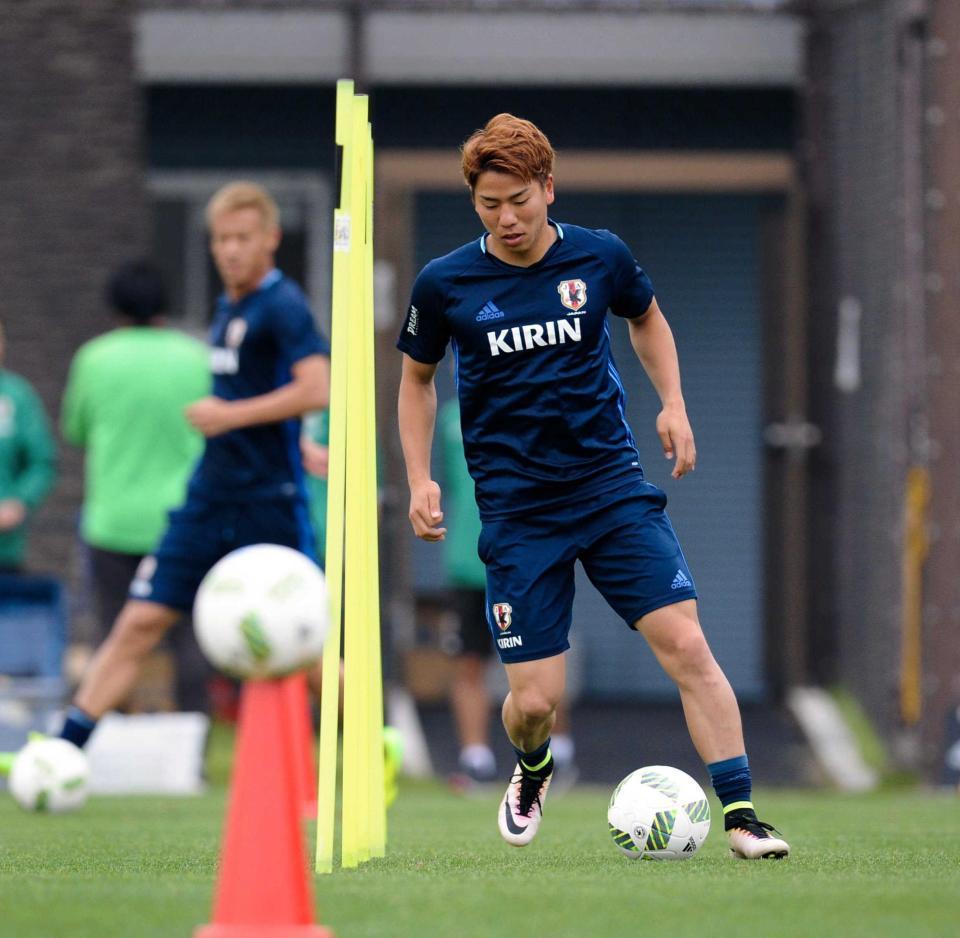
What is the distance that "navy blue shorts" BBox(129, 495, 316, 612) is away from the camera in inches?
291

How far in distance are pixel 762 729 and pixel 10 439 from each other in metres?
5.27

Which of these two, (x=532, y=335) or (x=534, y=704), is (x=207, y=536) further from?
(x=532, y=335)

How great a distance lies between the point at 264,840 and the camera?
3.69 metres

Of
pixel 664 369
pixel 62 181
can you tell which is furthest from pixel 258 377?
pixel 62 181

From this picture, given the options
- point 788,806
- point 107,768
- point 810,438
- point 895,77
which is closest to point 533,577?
point 788,806

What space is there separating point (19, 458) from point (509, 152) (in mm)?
5676

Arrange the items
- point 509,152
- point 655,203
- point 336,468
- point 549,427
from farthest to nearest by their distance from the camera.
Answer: point 655,203, point 549,427, point 509,152, point 336,468

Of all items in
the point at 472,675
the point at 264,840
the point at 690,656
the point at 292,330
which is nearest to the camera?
the point at 264,840

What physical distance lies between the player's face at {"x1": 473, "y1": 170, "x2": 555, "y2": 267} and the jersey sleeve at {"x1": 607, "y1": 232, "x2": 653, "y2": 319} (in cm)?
25

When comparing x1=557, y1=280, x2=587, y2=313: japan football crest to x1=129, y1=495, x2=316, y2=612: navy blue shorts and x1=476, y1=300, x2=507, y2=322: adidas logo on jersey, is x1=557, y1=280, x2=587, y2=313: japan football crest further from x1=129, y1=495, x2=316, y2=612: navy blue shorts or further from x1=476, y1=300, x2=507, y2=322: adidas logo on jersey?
x1=129, y1=495, x2=316, y2=612: navy blue shorts

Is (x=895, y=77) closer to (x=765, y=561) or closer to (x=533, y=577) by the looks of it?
(x=765, y=561)

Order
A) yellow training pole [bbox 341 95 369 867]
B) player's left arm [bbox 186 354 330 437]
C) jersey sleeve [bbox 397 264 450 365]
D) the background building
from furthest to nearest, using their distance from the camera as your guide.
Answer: the background building
player's left arm [bbox 186 354 330 437]
jersey sleeve [bbox 397 264 450 365]
yellow training pole [bbox 341 95 369 867]

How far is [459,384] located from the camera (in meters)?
5.73

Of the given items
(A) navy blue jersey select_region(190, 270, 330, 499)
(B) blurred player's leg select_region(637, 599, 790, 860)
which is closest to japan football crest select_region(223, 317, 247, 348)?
(A) navy blue jersey select_region(190, 270, 330, 499)
